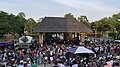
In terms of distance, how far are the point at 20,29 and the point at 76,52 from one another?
43.3 meters

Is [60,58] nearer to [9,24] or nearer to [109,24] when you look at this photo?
[9,24]

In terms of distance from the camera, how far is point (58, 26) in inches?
1580

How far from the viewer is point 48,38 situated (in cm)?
4247

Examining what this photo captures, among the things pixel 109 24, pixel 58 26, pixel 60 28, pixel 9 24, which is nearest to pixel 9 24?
pixel 9 24

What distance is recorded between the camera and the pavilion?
3878cm

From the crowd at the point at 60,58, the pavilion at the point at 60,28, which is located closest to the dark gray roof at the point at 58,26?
the pavilion at the point at 60,28

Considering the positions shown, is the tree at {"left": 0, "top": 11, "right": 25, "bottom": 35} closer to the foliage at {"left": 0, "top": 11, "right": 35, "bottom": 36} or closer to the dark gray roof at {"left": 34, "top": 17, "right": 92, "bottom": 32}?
the foliage at {"left": 0, "top": 11, "right": 35, "bottom": 36}

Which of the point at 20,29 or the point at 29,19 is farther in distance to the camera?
the point at 29,19

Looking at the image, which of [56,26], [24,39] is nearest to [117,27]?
[56,26]

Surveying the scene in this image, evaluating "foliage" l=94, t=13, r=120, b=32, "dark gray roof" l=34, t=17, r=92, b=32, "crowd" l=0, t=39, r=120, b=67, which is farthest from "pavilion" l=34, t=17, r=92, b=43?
"foliage" l=94, t=13, r=120, b=32

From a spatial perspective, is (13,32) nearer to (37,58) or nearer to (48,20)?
(48,20)

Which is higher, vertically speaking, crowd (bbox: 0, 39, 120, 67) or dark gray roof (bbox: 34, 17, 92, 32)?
dark gray roof (bbox: 34, 17, 92, 32)

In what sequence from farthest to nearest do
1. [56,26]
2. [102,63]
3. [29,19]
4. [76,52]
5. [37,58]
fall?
1. [29,19]
2. [56,26]
3. [37,58]
4. [76,52]
5. [102,63]

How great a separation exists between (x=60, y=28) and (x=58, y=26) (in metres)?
0.71
